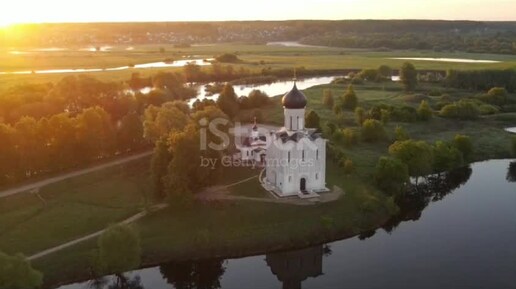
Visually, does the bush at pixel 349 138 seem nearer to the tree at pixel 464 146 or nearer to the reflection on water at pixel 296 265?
the tree at pixel 464 146

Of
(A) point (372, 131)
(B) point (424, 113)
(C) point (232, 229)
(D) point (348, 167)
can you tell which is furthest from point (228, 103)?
(C) point (232, 229)

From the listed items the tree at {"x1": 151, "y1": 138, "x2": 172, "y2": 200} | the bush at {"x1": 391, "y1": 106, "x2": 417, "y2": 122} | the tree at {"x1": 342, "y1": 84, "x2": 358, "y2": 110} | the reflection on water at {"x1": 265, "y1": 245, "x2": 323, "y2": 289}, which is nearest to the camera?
the reflection on water at {"x1": 265, "y1": 245, "x2": 323, "y2": 289}

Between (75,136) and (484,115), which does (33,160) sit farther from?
(484,115)

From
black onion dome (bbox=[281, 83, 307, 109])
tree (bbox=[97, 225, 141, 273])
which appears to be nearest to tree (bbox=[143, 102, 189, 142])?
black onion dome (bbox=[281, 83, 307, 109])

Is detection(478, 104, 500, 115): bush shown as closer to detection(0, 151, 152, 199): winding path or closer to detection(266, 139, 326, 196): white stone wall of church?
detection(266, 139, 326, 196): white stone wall of church

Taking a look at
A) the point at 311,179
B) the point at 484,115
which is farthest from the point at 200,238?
the point at 484,115
